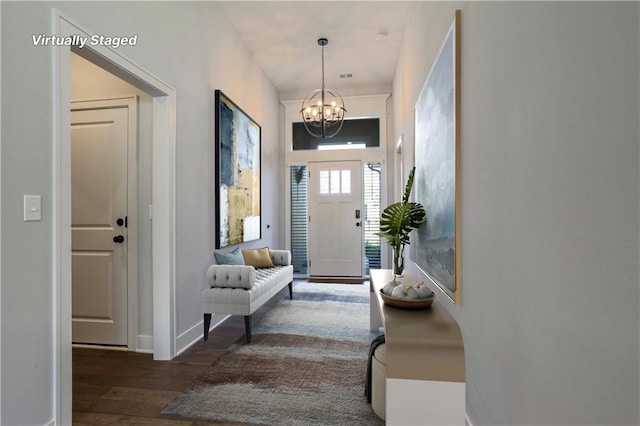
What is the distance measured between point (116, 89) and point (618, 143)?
330 cm

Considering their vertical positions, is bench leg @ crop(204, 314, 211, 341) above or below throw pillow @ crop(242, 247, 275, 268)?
below

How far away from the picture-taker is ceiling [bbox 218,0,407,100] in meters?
3.65

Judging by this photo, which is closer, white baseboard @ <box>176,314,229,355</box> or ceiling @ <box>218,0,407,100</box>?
white baseboard @ <box>176,314,229,355</box>

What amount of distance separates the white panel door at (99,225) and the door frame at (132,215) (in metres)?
0.04

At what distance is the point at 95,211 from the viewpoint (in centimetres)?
285

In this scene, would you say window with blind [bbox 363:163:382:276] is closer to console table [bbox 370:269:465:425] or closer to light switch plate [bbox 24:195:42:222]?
console table [bbox 370:269:465:425]

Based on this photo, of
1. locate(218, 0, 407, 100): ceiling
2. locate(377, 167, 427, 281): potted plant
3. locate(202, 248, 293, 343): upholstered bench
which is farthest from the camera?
locate(218, 0, 407, 100): ceiling

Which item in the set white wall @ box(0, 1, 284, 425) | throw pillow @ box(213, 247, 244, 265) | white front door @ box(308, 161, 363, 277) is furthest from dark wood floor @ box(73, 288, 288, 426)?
white front door @ box(308, 161, 363, 277)

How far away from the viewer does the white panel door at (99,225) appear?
2.81 m

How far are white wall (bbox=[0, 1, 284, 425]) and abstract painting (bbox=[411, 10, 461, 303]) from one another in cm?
203

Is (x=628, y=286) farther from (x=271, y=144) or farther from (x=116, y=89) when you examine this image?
(x=271, y=144)

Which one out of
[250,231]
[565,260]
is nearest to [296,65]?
[250,231]

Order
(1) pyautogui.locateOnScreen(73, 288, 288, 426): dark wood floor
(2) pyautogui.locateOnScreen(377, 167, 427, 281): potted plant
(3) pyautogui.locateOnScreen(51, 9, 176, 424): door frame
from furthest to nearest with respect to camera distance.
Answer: (2) pyautogui.locateOnScreen(377, 167, 427, 281): potted plant < (1) pyautogui.locateOnScreen(73, 288, 288, 426): dark wood floor < (3) pyautogui.locateOnScreen(51, 9, 176, 424): door frame

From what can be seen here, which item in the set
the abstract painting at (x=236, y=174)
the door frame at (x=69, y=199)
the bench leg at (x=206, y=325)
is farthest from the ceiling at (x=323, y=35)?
the bench leg at (x=206, y=325)
